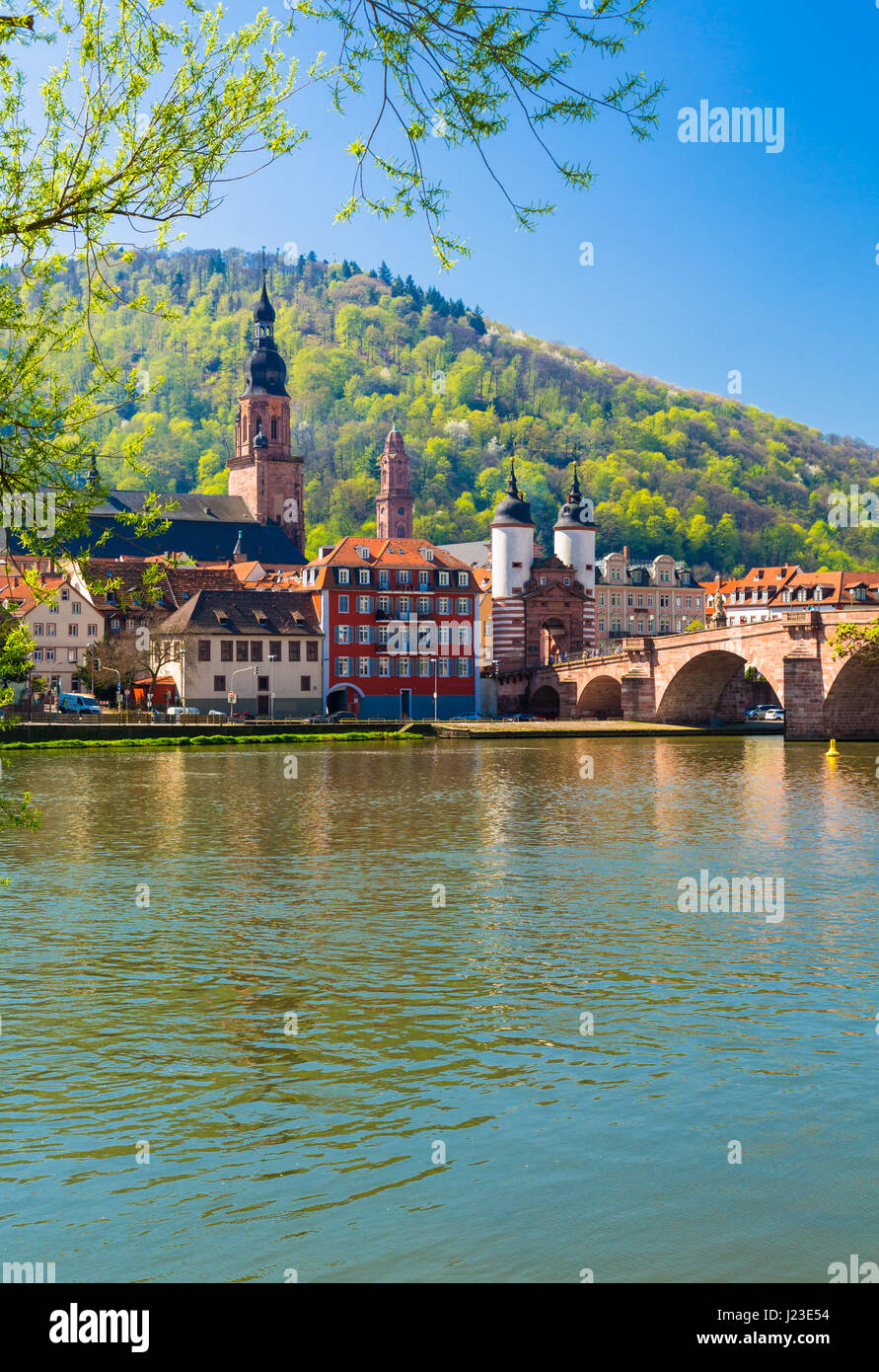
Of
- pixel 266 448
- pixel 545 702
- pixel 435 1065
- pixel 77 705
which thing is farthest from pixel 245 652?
pixel 435 1065

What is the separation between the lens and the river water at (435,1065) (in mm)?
10430

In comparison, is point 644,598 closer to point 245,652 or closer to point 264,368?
point 264,368

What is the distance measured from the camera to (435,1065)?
14609mm

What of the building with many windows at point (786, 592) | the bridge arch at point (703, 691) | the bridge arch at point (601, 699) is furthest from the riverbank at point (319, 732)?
the building with many windows at point (786, 592)

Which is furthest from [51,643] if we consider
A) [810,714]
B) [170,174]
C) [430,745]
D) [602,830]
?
[170,174]

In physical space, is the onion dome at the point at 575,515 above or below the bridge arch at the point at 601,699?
above

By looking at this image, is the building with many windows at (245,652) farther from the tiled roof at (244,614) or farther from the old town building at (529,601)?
the old town building at (529,601)

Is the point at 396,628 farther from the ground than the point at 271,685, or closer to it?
farther from the ground

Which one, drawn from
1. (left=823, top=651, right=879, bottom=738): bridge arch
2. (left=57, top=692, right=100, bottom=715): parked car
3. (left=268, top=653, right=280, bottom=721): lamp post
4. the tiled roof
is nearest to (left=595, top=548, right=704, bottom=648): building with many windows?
the tiled roof

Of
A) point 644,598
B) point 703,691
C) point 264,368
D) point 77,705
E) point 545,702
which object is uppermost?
point 264,368

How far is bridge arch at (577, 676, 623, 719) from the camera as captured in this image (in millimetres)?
104438

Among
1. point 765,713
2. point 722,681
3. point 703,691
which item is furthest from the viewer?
point 765,713

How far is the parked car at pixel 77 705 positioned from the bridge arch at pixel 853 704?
43.1 m

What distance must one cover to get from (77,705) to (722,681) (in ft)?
137
